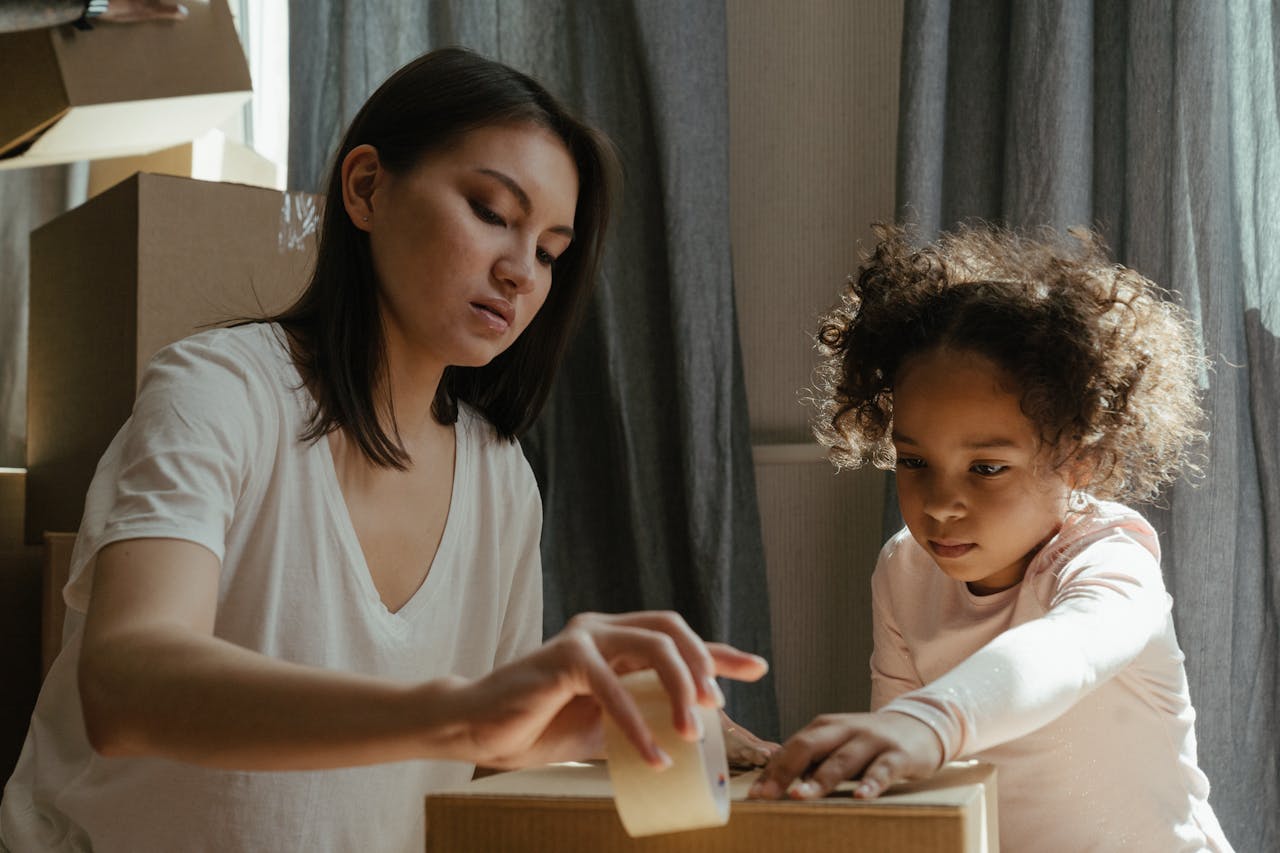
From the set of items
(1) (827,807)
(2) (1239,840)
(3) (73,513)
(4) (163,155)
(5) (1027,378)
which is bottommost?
(2) (1239,840)

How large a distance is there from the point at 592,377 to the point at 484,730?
1158 millimetres

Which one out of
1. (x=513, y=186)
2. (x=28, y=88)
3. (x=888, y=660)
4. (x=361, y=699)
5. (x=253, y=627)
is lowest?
(x=888, y=660)

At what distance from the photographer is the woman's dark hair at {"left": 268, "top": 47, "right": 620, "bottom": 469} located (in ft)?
3.57

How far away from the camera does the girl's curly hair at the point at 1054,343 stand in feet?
3.62

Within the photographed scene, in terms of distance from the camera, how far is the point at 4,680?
164 centimetres

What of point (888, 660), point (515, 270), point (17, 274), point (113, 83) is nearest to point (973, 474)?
point (888, 660)

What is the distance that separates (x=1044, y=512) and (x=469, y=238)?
0.54 metres

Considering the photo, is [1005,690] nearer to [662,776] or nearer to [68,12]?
[662,776]

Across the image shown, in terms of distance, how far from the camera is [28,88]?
157 centimetres

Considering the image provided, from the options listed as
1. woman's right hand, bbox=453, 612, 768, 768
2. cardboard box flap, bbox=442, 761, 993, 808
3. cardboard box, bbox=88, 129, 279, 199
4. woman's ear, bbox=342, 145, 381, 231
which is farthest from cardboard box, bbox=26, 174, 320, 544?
woman's right hand, bbox=453, 612, 768, 768

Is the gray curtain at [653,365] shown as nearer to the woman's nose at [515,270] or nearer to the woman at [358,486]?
the woman at [358,486]

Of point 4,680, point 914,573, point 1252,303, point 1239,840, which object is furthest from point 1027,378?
point 4,680

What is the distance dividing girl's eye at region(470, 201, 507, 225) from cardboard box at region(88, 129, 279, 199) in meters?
0.83

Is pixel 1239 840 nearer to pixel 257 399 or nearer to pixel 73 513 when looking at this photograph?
pixel 257 399
